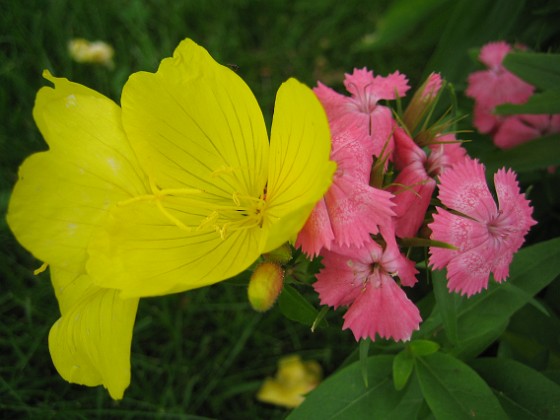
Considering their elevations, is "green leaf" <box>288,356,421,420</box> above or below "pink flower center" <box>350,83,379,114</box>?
below

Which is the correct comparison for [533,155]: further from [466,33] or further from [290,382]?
[290,382]

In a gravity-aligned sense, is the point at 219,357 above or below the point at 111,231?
below

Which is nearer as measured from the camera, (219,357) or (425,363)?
(425,363)

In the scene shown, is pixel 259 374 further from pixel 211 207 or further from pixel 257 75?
pixel 257 75

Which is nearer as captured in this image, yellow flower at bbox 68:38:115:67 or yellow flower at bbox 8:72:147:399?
yellow flower at bbox 8:72:147:399

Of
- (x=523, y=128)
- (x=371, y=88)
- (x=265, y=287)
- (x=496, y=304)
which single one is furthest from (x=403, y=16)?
(x=265, y=287)

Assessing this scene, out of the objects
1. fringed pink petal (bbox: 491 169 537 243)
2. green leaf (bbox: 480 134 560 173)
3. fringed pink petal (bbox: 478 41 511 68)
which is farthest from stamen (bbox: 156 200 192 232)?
fringed pink petal (bbox: 478 41 511 68)

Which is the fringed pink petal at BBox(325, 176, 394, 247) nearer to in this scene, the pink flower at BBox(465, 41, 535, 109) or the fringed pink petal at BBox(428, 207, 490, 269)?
the fringed pink petal at BBox(428, 207, 490, 269)

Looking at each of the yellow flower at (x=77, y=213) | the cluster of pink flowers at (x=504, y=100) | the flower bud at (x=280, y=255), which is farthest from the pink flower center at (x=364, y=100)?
the cluster of pink flowers at (x=504, y=100)

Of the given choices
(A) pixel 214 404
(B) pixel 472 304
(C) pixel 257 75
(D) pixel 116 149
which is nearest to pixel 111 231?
(D) pixel 116 149
